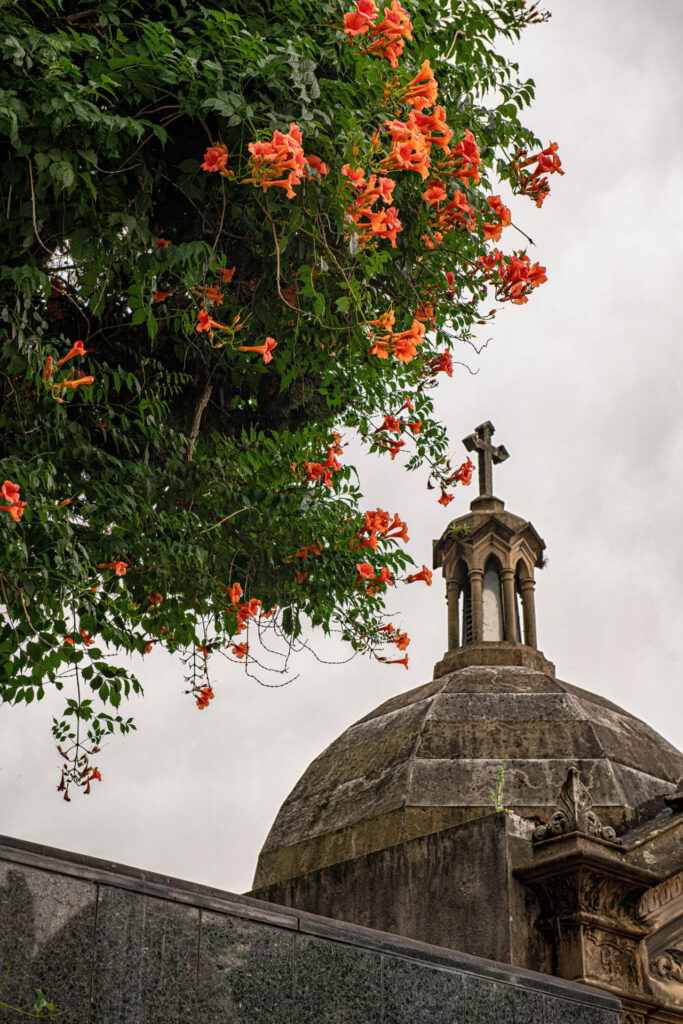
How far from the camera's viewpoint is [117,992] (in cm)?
373

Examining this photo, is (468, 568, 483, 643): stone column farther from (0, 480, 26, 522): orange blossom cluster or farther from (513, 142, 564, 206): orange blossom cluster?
(0, 480, 26, 522): orange blossom cluster

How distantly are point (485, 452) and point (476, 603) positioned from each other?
2.62 m

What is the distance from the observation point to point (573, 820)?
302 inches

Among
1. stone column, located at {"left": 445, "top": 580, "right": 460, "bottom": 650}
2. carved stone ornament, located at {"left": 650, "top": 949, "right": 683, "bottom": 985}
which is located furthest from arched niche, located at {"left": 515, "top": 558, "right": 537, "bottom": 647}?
carved stone ornament, located at {"left": 650, "top": 949, "right": 683, "bottom": 985}

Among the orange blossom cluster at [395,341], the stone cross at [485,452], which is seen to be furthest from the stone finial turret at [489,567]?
the orange blossom cluster at [395,341]

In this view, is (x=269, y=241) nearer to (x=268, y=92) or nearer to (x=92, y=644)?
(x=268, y=92)

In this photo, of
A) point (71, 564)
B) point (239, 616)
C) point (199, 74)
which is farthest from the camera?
point (239, 616)

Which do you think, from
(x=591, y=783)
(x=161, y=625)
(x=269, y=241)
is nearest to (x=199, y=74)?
(x=269, y=241)

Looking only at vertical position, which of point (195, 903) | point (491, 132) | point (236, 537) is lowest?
point (195, 903)

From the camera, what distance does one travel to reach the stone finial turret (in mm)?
17312

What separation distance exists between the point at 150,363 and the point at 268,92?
6.32 ft

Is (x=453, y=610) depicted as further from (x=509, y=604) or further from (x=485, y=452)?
(x=485, y=452)

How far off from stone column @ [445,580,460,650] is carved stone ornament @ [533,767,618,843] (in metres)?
8.91

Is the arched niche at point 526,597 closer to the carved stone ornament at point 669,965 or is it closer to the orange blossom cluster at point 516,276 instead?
the carved stone ornament at point 669,965
